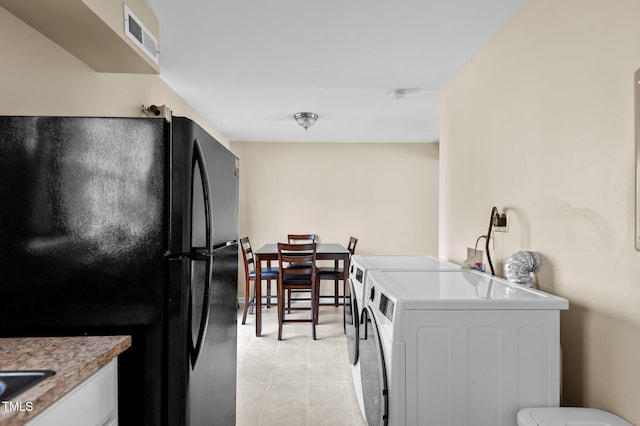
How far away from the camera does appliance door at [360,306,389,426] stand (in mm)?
1518

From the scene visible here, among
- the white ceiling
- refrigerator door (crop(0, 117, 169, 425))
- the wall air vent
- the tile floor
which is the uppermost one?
the white ceiling

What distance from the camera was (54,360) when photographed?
1.06 meters

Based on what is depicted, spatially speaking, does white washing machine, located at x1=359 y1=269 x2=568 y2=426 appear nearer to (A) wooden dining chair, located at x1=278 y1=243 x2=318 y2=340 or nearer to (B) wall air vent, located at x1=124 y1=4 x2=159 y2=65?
(B) wall air vent, located at x1=124 y1=4 x2=159 y2=65

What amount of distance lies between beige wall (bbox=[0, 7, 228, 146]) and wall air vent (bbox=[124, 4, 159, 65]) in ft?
1.19

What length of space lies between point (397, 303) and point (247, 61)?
2.02 metres

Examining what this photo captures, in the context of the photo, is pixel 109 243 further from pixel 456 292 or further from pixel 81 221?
pixel 456 292

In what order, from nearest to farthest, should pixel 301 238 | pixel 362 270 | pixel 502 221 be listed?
pixel 502 221 → pixel 362 270 → pixel 301 238

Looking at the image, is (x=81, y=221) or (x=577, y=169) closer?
(x=81, y=221)

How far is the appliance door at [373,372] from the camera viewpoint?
1.52 metres

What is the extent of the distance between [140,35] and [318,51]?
108 centimetres

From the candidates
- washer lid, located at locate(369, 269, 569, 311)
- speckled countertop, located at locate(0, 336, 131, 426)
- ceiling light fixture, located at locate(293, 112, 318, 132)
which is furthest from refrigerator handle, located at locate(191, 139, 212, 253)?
ceiling light fixture, located at locate(293, 112, 318, 132)

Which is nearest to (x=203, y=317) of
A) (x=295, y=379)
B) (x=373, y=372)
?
(x=373, y=372)

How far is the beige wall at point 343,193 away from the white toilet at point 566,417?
4.24 metres

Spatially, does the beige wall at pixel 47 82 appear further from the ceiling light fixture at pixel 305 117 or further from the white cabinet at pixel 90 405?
the ceiling light fixture at pixel 305 117
